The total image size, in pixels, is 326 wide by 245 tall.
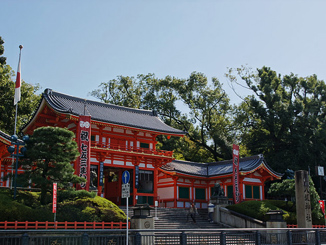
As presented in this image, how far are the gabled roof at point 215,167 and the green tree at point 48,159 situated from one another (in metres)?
15.8

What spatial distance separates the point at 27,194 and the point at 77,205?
A: 310 cm

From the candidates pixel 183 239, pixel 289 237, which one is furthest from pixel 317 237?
pixel 183 239

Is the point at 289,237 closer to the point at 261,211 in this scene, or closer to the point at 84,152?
the point at 261,211

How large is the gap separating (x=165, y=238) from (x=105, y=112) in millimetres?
21723

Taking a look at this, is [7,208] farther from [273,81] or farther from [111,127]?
[273,81]

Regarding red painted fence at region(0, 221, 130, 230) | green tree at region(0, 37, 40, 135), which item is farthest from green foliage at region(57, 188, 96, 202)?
green tree at region(0, 37, 40, 135)

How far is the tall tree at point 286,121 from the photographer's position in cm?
4284

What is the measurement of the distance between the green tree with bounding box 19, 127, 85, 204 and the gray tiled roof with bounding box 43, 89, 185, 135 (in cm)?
710

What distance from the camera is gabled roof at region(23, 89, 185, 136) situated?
30.1 m

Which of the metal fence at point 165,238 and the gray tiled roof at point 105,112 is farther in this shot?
the gray tiled roof at point 105,112

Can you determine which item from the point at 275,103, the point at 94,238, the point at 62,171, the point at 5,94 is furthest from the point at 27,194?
the point at 275,103

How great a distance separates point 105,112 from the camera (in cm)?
3478

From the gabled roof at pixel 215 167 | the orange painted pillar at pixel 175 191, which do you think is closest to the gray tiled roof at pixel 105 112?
the gabled roof at pixel 215 167

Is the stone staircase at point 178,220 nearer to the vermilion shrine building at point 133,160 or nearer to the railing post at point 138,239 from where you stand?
the vermilion shrine building at point 133,160
